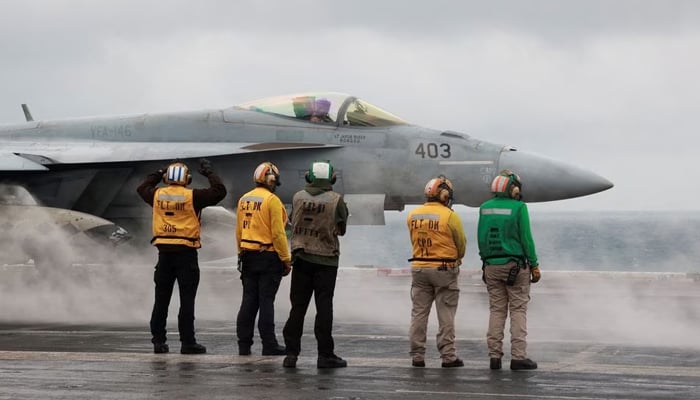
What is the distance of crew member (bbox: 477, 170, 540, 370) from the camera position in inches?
417

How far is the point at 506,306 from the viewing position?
1082 cm

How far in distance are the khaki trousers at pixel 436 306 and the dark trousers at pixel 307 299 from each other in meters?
0.77

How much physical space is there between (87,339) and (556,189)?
7.19 meters

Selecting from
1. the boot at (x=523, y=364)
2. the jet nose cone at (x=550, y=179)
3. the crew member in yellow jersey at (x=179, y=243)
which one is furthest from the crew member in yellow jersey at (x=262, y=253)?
the jet nose cone at (x=550, y=179)

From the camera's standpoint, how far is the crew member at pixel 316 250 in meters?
10.7

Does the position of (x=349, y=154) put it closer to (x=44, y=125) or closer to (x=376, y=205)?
(x=376, y=205)

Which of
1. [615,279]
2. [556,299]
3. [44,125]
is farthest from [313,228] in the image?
[615,279]

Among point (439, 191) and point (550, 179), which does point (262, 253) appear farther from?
point (550, 179)

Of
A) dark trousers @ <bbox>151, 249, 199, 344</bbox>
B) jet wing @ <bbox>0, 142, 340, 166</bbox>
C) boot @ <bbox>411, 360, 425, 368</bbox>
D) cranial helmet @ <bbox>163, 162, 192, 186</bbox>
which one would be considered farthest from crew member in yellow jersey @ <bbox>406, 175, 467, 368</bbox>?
jet wing @ <bbox>0, 142, 340, 166</bbox>

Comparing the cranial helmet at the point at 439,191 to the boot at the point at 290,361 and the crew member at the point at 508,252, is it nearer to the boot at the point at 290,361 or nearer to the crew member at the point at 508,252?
the crew member at the point at 508,252

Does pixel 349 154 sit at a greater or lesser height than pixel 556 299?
greater

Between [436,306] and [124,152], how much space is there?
8.98 m

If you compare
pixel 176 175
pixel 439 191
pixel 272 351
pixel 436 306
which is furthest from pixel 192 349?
pixel 439 191

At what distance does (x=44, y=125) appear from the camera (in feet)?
67.0
